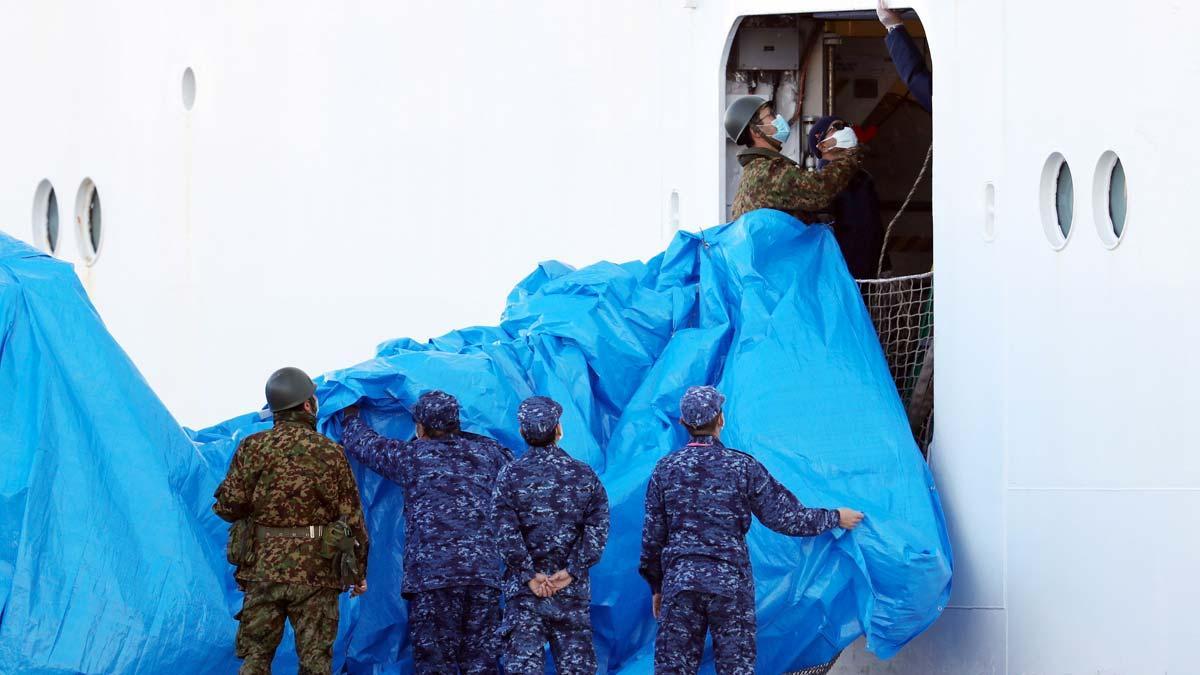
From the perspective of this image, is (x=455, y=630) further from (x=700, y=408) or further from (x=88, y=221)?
(x=88, y=221)

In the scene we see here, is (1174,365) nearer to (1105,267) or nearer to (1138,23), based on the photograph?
(1105,267)

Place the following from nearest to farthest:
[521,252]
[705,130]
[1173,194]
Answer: [1173,194], [705,130], [521,252]

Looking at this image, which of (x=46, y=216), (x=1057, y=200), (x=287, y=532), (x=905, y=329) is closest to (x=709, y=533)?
(x=287, y=532)

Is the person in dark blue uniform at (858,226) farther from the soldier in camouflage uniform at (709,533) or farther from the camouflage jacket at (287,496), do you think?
the camouflage jacket at (287,496)

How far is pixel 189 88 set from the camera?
1032 cm

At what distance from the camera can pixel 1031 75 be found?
6.85 meters

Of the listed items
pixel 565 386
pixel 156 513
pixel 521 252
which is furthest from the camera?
pixel 521 252

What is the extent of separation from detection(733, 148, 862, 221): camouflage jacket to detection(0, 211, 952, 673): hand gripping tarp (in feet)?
0.40

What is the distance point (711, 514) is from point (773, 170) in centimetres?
215

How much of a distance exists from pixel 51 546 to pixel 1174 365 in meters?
4.07

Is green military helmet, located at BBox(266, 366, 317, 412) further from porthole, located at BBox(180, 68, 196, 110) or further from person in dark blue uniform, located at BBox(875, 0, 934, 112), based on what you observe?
porthole, located at BBox(180, 68, 196, 110)

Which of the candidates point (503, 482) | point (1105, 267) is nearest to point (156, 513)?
point (503, 482)

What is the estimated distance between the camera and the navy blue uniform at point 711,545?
20.4 feet

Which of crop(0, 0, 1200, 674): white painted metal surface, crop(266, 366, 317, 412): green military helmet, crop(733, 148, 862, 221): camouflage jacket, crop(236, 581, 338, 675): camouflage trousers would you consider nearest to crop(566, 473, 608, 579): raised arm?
crop(236, 581, 338, 675): camouflage trousers
